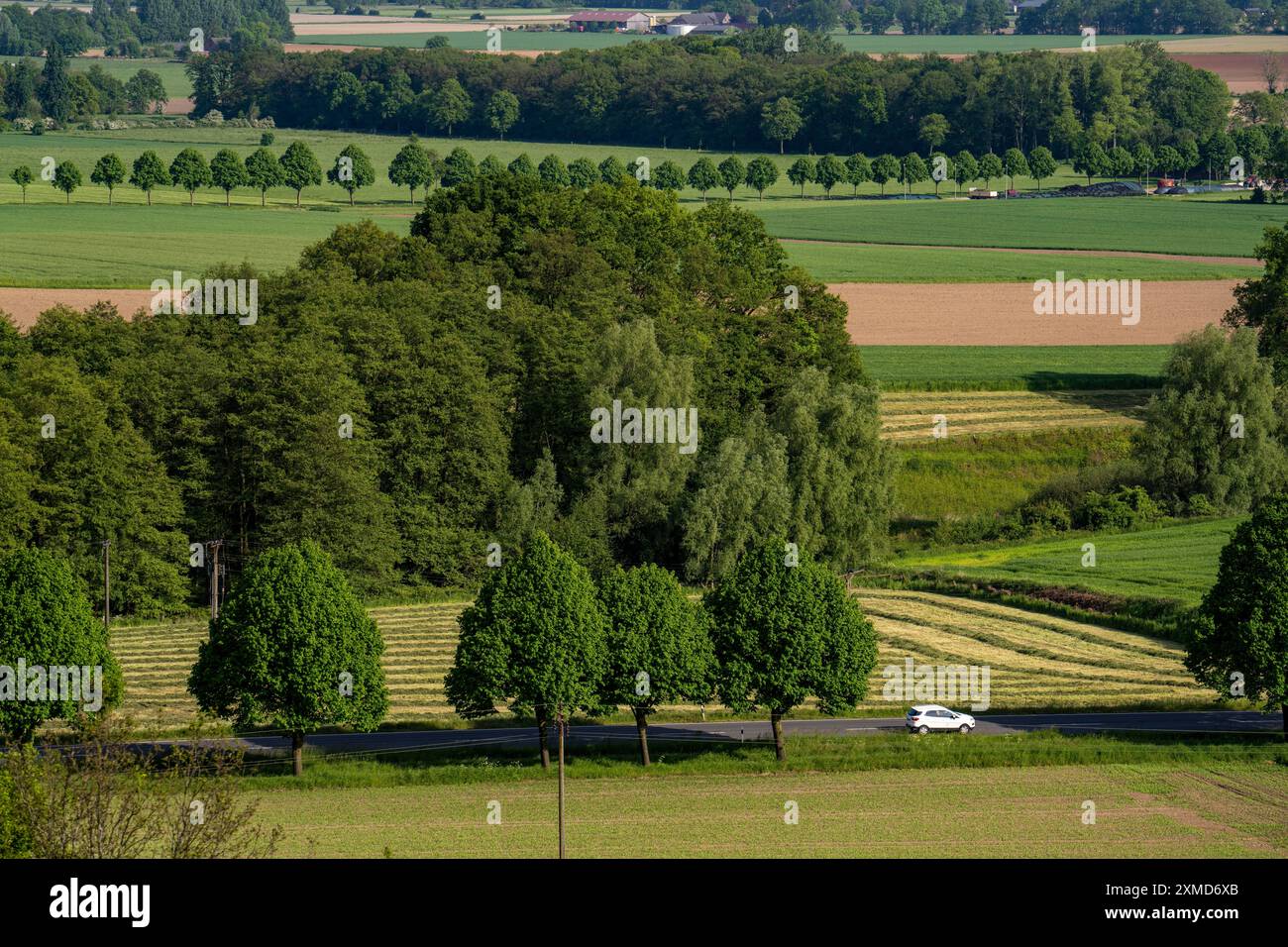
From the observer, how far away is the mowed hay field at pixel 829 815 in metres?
43.3

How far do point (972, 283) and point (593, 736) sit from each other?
9584cm

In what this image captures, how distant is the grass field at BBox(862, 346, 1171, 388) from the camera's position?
10988cm

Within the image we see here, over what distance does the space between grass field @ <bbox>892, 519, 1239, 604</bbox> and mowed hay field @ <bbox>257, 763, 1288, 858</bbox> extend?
22646 millimetres

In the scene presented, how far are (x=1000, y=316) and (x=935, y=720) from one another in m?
80.3

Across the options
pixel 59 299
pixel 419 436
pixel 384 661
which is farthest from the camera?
pixel 59 299

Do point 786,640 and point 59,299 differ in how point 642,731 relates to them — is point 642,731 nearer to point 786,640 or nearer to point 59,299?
point 786,640

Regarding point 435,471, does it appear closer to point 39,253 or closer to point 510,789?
point 510,789

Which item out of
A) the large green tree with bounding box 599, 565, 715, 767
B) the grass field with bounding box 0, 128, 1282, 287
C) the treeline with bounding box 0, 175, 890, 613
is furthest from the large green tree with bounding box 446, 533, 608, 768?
the grass field with bounding box 0, 128, 1282, 287

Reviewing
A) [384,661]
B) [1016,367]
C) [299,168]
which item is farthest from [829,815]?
[299,168]

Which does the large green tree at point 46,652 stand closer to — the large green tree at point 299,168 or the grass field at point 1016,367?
the grass field at point 1016,367

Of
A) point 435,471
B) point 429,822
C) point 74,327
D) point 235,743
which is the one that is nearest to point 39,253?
point 74,327

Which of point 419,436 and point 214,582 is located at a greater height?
point 419,436

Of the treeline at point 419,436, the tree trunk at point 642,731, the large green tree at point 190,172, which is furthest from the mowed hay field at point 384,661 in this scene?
the large green tree at point 190,172

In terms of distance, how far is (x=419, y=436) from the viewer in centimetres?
8294
